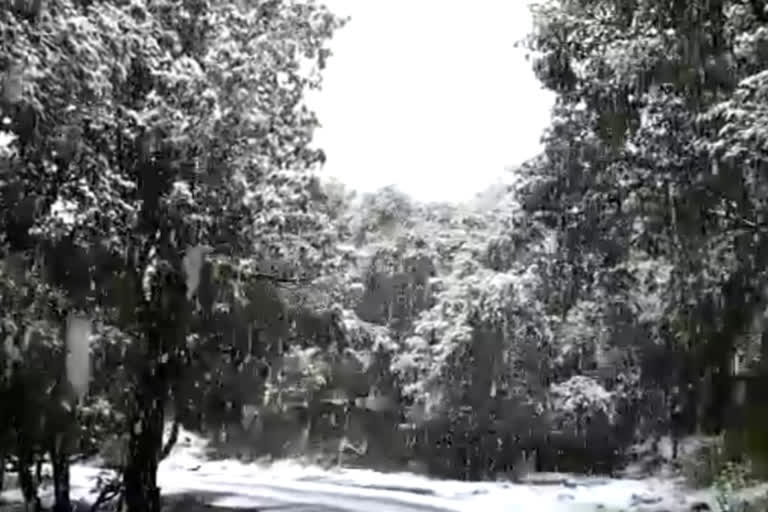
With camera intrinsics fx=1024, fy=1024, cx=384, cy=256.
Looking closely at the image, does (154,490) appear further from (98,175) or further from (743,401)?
(743,401)

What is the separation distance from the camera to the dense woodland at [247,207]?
10.1m

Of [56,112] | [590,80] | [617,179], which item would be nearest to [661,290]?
[617,179]

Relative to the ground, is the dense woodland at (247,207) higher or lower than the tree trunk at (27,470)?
higher

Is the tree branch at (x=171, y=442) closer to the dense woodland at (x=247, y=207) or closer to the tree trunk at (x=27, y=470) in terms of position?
the dense woodland at (x=247, y=207)

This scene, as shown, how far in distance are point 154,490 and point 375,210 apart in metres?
26.0

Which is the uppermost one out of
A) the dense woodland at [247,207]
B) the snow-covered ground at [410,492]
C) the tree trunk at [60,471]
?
the dense woodland at [247,207]

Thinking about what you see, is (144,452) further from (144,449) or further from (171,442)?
(171,442)

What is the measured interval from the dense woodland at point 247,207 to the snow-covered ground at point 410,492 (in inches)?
102

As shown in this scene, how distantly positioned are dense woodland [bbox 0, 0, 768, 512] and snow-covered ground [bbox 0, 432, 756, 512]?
2579 millimetres

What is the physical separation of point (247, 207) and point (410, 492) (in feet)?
43.4

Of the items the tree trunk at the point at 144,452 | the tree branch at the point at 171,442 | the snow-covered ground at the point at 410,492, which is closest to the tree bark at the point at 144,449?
the tree trunk at the point at 144,452

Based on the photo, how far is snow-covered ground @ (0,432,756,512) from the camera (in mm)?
20886

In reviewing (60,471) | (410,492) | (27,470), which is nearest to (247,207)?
(27,470)

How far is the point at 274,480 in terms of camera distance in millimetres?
33875
